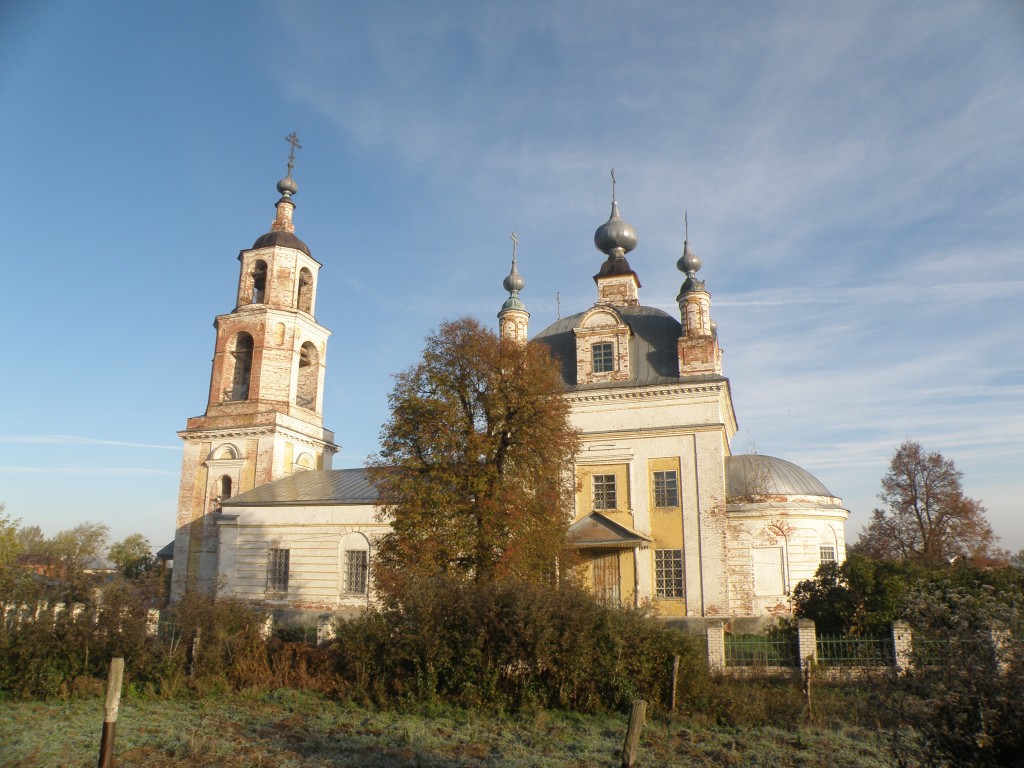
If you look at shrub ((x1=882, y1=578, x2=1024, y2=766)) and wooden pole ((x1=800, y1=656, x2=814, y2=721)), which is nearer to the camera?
shrub ((x1=882, y1=578, x2=1024, y2=766))

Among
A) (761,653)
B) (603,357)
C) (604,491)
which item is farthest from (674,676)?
(603,357)

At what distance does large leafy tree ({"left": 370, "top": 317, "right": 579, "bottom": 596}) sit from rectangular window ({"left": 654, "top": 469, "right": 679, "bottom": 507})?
5.35m

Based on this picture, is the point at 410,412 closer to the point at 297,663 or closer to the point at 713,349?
the point at 297,663

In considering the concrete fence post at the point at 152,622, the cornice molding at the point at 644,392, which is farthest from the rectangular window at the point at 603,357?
the concrete fence post at the point at 152,622

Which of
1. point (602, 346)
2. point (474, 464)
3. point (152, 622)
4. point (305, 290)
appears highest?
point (305, 290)

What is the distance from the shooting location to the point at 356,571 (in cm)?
2588

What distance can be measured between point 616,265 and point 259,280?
50.1 ft

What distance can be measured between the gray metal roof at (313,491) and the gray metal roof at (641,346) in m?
8.10

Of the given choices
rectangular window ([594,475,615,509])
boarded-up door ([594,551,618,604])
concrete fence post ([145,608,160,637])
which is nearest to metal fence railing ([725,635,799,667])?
boarded-up door ([594,551,618,604])

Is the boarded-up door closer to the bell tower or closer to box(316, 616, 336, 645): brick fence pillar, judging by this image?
box(316, 616, 336, 645): brick fence pillar

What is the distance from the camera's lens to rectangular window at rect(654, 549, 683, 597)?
22156mm

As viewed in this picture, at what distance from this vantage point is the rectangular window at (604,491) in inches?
925

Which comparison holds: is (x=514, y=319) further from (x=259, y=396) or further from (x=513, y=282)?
(x=259, y=396)

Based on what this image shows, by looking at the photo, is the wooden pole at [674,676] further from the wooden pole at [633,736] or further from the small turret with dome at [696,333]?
the small turret with dome at [696,333]
